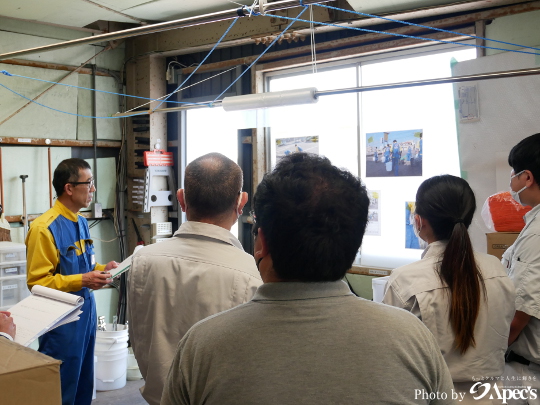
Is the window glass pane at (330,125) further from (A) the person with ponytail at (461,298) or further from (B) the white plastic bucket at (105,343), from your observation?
(A) the person with ponytail at (461,298)

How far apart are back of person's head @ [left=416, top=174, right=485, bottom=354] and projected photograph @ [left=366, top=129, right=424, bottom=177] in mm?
2123

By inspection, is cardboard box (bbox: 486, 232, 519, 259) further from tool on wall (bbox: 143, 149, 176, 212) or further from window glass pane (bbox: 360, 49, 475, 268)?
tool on wall (bbox: 143, 149, 176, 212)

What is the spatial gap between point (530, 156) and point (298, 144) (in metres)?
2.52

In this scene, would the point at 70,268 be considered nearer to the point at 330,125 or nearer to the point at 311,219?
the point at 330,125

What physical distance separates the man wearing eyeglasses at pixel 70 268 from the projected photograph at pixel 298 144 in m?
1.82

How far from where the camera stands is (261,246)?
0.95 m

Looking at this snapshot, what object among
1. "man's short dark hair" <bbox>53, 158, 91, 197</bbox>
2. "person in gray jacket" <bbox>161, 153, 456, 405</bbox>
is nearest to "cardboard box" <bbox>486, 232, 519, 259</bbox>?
"person in gray jacket" <bbox>161, 153, 456, 405</bbox>

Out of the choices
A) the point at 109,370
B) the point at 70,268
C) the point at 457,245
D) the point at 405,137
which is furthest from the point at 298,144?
the point at 457,245

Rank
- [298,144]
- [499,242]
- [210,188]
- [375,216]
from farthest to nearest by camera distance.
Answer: [298,144]
[375,216]
[499,242]
[210,188]

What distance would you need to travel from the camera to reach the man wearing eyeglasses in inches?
111

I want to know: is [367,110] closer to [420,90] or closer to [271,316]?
[420,90]

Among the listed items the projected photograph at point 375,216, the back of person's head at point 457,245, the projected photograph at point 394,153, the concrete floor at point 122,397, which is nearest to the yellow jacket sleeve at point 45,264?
the concrete floor at point 122,397

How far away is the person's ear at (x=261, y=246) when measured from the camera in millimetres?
932

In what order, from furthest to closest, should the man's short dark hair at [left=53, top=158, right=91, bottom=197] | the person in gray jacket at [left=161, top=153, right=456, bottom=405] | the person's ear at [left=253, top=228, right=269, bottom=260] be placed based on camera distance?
the man's short dark hair at [left=53, top=158, right=91, bottom=197], the person's ear at [left=253, top=228, right=269, bottom=260], the person in gray jacket at [left=161, top=153, right=456, bottom=405]
